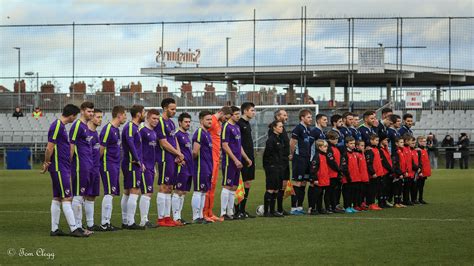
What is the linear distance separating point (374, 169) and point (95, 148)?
22.2ft

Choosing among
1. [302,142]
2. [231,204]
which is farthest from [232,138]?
[302,142]

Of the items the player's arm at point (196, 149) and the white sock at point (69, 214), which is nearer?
the white sock at point (69, 214)

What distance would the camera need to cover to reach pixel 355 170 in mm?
17562

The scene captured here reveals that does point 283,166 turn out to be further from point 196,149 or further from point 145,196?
point 145,196

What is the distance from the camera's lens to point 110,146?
13.9 metres

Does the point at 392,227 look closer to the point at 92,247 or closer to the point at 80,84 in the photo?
the point at 92,247

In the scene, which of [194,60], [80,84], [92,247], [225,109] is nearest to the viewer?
[92,247]

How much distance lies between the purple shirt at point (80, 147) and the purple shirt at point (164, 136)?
1.83m

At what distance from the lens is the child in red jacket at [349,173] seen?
17.4 metres

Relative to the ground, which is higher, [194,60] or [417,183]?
[194,60]

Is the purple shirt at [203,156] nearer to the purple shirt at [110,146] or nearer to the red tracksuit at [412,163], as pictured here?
the purple shirt at [110,146]

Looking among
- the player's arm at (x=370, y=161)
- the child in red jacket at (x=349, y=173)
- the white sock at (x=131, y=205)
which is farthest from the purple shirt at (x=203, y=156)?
the player's arm at (x=370, y=161)

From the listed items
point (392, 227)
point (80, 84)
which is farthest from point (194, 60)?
point (392, 227)

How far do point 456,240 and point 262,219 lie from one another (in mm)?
4351
